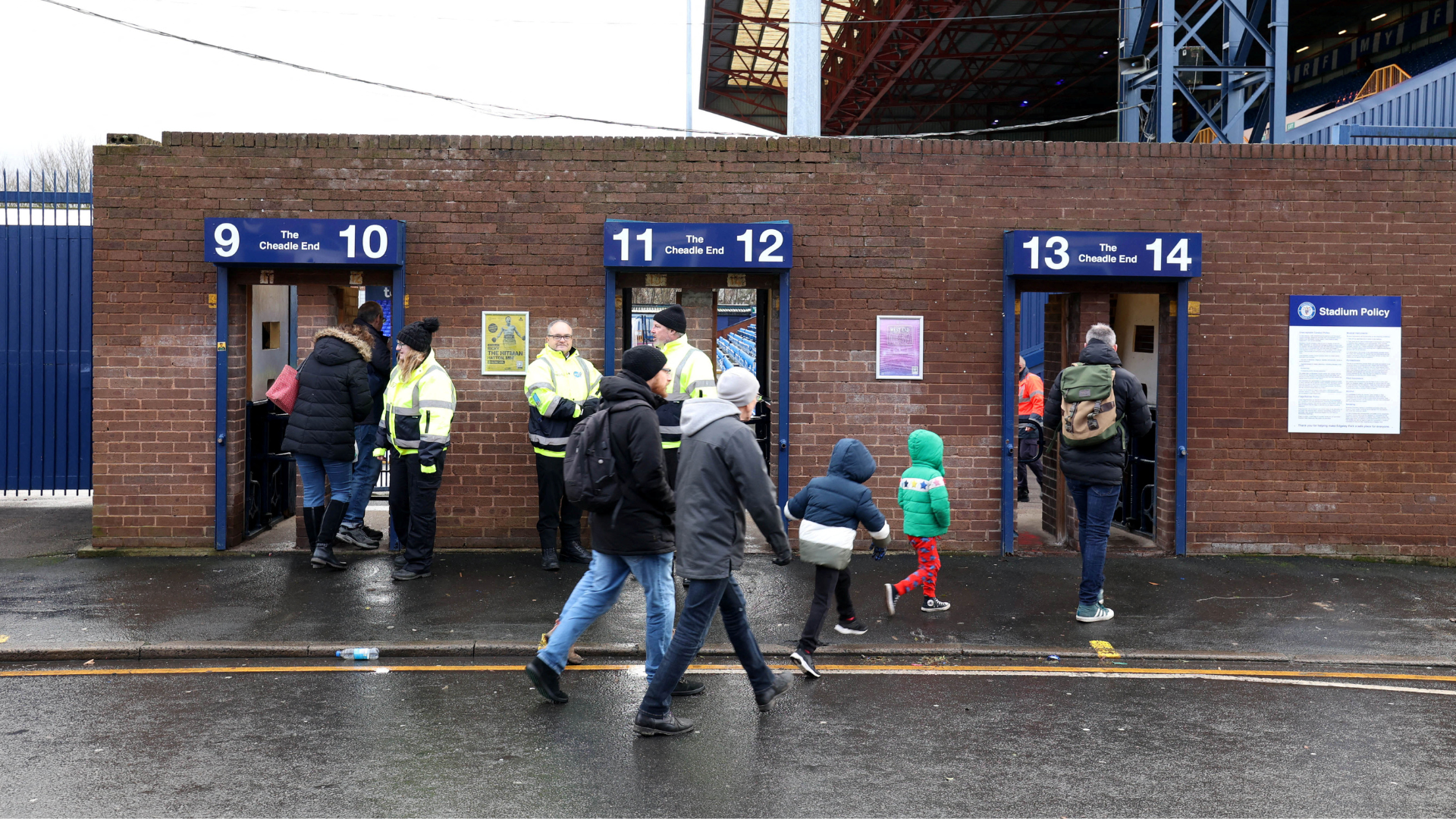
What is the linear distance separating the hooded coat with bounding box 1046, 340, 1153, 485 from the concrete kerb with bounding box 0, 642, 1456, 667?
1.25m

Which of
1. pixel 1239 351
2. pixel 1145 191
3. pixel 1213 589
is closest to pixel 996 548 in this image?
pixel 1213 589

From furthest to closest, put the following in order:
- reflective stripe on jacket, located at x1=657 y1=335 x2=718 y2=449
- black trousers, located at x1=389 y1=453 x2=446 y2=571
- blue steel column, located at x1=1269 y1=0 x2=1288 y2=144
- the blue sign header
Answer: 1. blue steel column, located at x1=1269 y1=0 x2=1288 y2=144
2. the blue sign header
3. black trousers, located at x1=389 y1=453 x2=446 y2=571
4. reflective stripe on jacket, located at x1=657 y1=335 x2=718 y2=449

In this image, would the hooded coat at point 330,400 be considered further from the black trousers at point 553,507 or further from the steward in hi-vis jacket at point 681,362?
the steward in hi-vis jacket at point 681,362

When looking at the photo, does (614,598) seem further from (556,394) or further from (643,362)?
(556,394)

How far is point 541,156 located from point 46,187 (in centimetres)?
585

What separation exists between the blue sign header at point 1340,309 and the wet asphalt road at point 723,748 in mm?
4586

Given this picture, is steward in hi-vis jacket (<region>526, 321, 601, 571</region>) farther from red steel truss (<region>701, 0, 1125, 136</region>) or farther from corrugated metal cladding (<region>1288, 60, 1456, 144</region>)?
red steel truss (<region>701, 0, 1125, 136</region>)

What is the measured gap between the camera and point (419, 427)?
8.90 metres

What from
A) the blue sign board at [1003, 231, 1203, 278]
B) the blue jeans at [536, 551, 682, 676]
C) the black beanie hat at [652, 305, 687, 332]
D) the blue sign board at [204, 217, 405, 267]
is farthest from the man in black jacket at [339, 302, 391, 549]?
the blue sign board at [1003, 231, 1203, 278]

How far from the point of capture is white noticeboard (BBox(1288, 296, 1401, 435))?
10273mm

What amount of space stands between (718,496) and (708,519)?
0.41 feet

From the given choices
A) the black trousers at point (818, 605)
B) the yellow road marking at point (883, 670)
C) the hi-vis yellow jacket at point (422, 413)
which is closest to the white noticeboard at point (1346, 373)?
the yellow road marking at point (883, 670)

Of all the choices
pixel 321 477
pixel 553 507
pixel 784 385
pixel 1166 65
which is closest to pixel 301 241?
pixel 321 477

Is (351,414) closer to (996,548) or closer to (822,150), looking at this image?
(822,150)
